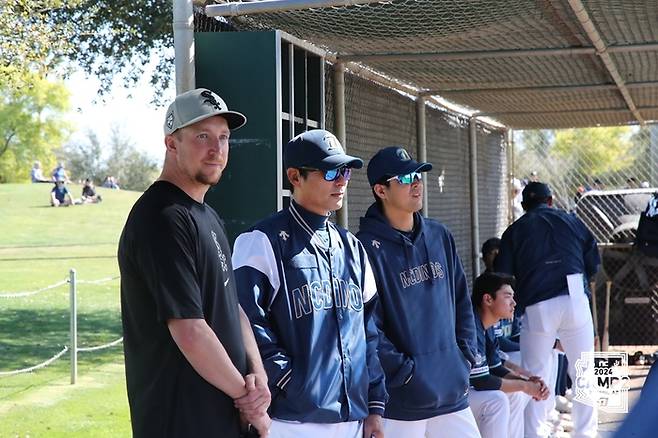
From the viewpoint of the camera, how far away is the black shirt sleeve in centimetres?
317

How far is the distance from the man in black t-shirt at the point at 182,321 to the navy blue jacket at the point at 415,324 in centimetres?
133

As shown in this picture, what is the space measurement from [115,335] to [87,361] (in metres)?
2.63

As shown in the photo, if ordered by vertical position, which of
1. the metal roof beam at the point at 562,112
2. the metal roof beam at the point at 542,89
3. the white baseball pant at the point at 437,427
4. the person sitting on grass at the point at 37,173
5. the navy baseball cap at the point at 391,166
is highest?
the person sitting on grass at the point at 37,173

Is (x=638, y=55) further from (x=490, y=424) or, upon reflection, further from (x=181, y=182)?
(x=181, y=182)

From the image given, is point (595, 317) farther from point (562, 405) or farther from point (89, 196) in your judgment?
point (89, 196)

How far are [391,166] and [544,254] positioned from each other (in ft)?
11.9

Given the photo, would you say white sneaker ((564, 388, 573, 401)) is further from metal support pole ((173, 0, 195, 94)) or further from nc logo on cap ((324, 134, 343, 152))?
nc logo on cap ((324, 134, 343, 152))

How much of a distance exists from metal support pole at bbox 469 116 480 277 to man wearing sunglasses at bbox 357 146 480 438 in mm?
5710

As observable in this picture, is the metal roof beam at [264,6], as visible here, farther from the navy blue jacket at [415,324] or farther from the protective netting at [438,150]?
the protective netting at [438,150]

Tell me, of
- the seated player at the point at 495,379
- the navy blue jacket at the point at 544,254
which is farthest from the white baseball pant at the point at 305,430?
the navy blue jacket at the point at 544,254

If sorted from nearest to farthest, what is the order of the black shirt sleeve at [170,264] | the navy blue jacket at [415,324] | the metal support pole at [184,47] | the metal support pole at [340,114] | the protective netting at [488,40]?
the black shirt sleeve at [170,264], the navy blue jacket at [415,324], the metal support pole at [184,47], the protective netting at [488,40], the metal support pole at [340,114]

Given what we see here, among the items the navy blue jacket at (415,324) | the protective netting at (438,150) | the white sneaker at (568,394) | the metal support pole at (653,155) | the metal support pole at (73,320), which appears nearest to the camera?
the navy blue jacket at (415,324)

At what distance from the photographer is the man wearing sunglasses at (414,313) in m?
4.69

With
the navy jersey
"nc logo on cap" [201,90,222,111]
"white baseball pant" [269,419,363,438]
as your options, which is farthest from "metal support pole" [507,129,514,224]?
"nc logo on cap" [201,90,222,111]
